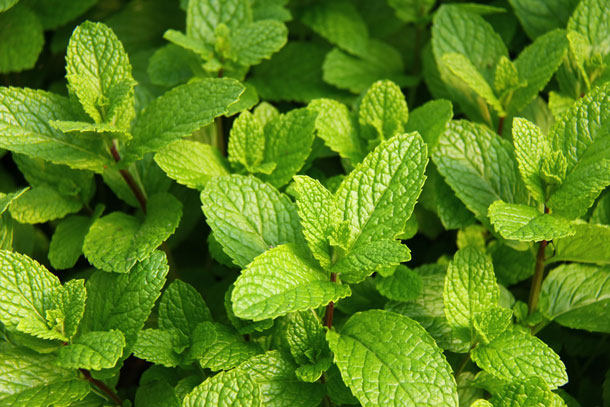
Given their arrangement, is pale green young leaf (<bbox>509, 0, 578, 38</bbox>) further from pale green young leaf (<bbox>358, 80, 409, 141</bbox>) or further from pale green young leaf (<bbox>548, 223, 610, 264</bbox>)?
pale green young leaf (<bbox>548, 223, 610, 264</bbox>)

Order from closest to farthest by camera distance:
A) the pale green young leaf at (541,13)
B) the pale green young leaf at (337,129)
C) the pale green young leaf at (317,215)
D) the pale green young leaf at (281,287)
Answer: the pale green young leaf at (281,287) → the pale green young leaf at (317,215) → the pale green young leaf at (337,129) → the pale green young leaf at (541,13)

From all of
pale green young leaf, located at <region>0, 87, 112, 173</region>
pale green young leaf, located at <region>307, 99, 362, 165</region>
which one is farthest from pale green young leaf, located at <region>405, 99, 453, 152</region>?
pale green young leaf, located at <region>0, 87, 112, 173</region>

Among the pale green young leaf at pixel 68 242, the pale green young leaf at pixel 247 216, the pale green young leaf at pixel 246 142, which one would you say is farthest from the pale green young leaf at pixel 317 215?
the pale green young leaf at pixel 68 242

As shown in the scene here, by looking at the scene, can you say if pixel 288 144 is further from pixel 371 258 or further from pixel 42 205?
pixel 42 205

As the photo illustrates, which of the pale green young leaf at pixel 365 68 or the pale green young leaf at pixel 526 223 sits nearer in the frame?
the pale green young leaf at pixel 526 223

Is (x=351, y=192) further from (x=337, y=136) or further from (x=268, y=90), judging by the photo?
(x=268, y=90)

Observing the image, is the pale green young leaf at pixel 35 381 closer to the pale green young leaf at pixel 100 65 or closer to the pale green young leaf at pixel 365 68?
the pale green young leaf at pixel 100 65
